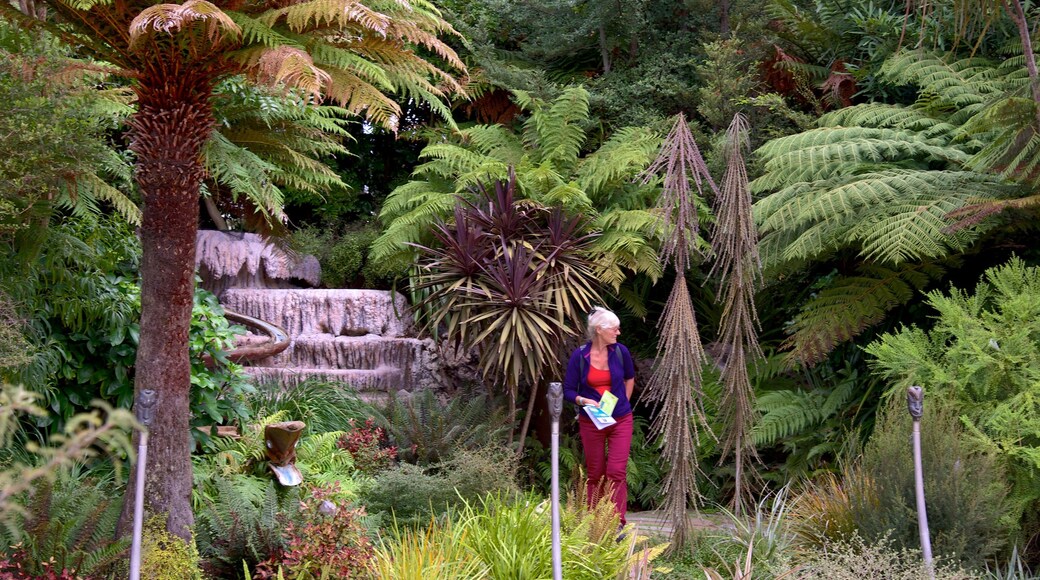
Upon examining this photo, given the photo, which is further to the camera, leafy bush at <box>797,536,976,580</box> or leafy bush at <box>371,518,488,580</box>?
leafy bush at <box>797,536,976,580</box>

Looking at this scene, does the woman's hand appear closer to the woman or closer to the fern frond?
the woman

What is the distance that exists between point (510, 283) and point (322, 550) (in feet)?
10.3

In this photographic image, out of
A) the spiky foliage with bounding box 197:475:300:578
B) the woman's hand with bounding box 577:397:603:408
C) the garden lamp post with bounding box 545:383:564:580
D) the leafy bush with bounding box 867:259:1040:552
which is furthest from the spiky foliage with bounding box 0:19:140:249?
the leafy bush with bounding box 867:259:1040:552

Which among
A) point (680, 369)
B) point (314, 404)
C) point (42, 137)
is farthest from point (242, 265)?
point (680, 369)

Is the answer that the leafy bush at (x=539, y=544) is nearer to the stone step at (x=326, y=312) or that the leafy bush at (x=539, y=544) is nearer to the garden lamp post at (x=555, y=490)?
the garden lamp post at (x=555, y=490)

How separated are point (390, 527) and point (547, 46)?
6775mm

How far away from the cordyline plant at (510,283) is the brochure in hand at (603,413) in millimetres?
1263

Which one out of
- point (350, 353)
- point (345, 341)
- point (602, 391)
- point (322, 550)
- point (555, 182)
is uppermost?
point (555, 182)

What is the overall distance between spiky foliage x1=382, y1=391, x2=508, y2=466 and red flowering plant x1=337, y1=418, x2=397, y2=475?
10cm

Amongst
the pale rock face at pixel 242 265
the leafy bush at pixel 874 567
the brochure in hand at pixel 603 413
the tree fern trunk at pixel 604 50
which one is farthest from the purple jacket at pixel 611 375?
the tree fern trunk at pixel 604 50

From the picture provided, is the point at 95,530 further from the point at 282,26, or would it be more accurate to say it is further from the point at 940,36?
the point at 940,36

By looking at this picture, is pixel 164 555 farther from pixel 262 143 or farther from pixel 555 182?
pixel 555 182

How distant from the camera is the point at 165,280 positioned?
409 cm

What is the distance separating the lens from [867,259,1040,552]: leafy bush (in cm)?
495
